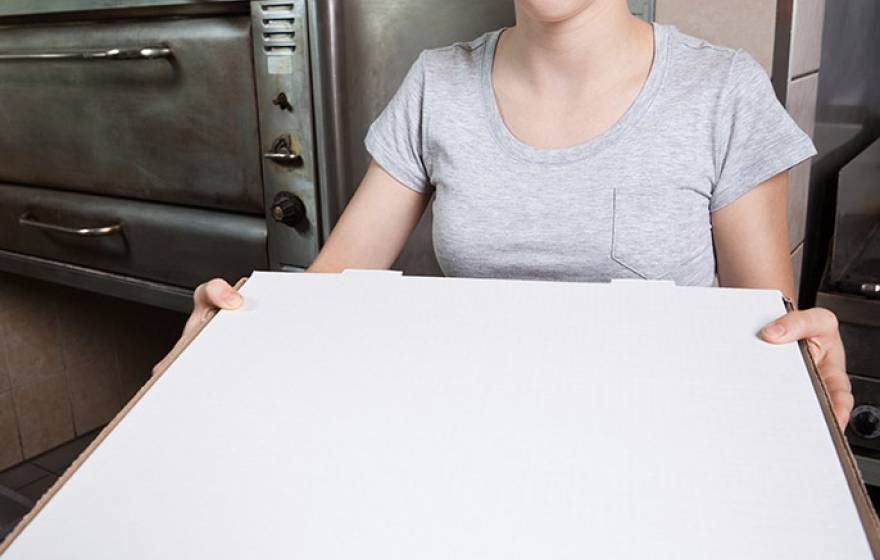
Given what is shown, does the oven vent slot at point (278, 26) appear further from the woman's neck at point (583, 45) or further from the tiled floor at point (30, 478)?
the tiled floor at point (30, 478)

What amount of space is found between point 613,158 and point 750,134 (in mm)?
146

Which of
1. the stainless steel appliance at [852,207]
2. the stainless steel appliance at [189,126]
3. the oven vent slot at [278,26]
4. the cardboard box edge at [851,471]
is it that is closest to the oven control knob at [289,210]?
the stainless steel appliance at [189,126]

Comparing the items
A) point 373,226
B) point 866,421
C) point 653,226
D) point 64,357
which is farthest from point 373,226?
point 64,357

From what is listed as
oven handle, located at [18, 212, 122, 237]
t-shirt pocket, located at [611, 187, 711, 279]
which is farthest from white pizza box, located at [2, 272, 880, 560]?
oven handle, located at [18, 212, 122, 237]

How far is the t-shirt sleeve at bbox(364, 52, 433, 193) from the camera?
99 cm

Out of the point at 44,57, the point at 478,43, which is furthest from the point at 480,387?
the point at 44,57

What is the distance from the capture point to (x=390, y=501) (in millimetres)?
Result: 424

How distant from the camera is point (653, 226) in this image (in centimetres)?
89

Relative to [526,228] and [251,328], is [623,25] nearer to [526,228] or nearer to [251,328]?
[526,228]

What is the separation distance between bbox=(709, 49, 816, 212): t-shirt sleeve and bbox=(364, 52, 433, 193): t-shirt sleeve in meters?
0.35

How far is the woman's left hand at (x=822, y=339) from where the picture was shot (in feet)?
1.80

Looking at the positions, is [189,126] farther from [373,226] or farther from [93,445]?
[93,445]

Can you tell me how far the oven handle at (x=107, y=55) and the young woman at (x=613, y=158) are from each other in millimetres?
684

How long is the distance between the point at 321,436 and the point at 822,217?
128cm
